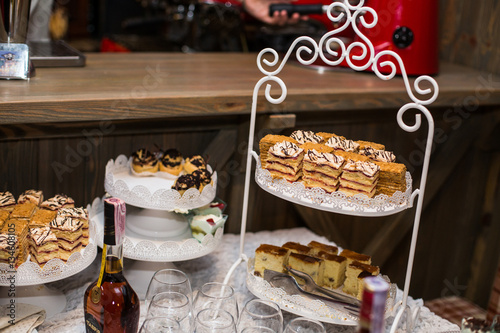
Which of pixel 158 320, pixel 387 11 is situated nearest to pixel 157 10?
pixel 387 11

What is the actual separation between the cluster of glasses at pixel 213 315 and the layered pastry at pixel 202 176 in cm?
36

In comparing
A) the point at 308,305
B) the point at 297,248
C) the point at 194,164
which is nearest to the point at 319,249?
the point at 297,248

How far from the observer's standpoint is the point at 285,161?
1.31m

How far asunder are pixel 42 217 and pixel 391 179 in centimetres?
81

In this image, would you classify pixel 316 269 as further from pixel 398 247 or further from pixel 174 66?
pixel 174 66

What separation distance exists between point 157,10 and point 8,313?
3303 millimetres

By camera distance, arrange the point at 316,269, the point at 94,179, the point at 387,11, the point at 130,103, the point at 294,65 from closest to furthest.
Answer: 1. the point at 316,269
2. the point at 130,103
3. the point at 94,179
4. the point at 387,11
5. the point at 294,65

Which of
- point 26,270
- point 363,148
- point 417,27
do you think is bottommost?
point 26,270

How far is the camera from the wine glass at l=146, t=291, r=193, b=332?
1140mm

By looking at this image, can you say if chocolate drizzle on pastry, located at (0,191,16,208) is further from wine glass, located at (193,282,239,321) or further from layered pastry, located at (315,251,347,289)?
layered pastry, located at (315,251,347,289)

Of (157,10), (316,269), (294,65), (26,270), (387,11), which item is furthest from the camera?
(157,10)

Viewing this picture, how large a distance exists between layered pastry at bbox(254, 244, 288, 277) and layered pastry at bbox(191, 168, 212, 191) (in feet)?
0.74

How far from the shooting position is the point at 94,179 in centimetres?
181

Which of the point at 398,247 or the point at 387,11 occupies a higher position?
the point at 387,11
